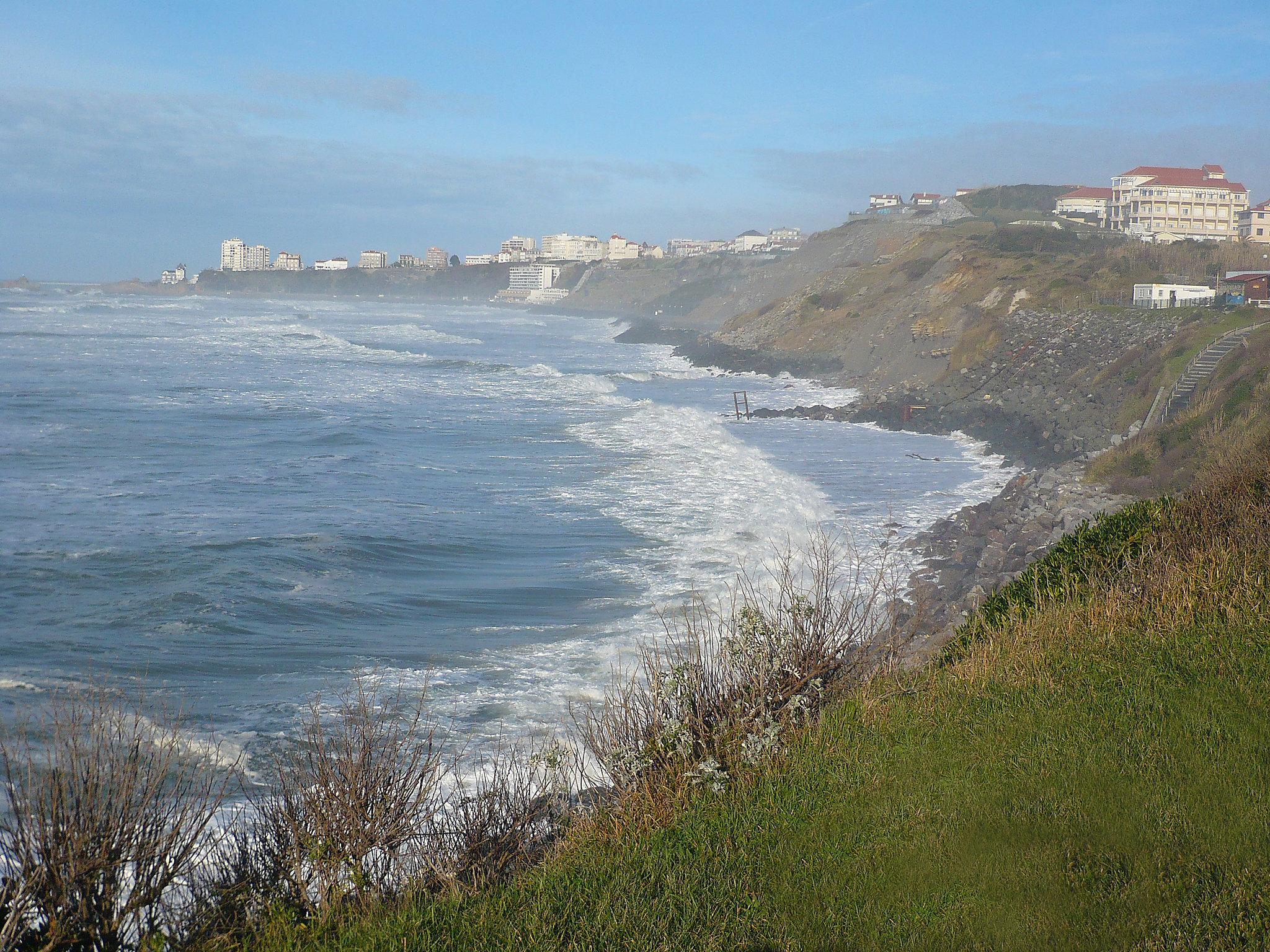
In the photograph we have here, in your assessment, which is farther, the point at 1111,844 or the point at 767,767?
the point at 767,767

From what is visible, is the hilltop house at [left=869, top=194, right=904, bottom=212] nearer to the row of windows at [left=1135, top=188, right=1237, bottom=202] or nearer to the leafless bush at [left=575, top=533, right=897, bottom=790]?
the row of windows at [left=1135, top=188, right=1237, bottom=202]

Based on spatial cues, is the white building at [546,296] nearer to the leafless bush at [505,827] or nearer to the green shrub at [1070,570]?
the green shrub at [1070,570]

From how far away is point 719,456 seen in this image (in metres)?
27.4

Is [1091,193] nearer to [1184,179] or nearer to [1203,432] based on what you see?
[1184,179]

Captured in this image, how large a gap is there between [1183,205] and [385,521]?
8541cm

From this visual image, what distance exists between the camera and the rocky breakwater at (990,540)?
13219 millimetres

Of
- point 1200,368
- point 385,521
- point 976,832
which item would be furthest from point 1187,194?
point 976,832

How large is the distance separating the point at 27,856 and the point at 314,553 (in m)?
12.8

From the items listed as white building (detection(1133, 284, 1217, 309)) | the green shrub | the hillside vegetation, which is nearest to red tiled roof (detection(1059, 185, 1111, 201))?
white building (detection(1133, 284, 1217, 309))

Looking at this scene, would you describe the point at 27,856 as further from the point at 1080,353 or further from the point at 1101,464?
the point at 1080,353

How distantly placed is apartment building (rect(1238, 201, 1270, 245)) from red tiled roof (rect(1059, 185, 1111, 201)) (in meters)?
13.2

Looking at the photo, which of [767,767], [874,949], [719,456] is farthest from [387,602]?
[719,456]

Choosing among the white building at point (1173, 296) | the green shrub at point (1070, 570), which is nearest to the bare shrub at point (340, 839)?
the green shrub at point (1070, 570)

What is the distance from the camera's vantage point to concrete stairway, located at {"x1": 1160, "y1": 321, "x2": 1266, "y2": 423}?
85.8ft
